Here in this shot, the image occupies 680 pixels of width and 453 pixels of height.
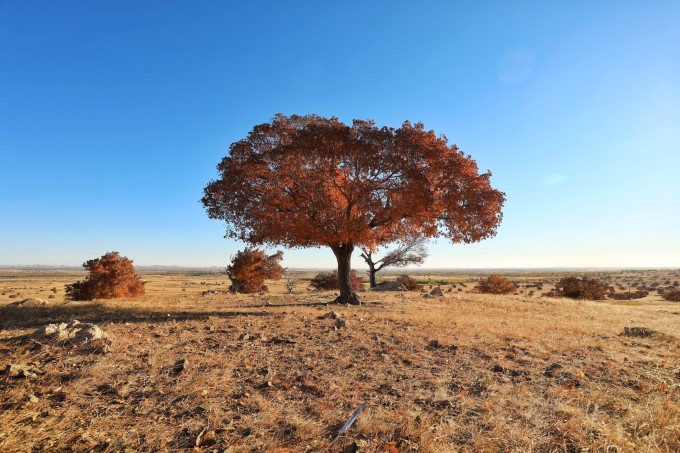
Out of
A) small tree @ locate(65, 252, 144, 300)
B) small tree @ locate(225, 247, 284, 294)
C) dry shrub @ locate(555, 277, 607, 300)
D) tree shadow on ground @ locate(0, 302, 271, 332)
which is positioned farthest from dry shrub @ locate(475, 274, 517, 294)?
small tree @ locate(65, 252, 144, 300)

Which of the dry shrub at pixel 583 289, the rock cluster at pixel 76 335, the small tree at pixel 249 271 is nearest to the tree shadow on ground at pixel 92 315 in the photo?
the rock cluster at pixel 76 335

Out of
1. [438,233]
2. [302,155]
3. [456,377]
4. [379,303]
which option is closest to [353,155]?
[302,155]

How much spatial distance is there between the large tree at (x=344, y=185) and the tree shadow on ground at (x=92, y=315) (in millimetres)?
5245

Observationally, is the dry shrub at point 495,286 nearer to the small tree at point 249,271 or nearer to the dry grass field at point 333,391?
the small tree at point 249,271

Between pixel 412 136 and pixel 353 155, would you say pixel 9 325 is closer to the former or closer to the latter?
pixel 353 155

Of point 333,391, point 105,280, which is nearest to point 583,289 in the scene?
point 333,391

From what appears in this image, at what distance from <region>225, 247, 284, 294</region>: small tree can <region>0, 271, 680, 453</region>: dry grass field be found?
33470mm

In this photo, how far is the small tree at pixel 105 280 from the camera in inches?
1235

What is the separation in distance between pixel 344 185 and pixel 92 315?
12.6m

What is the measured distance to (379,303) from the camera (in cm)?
2066

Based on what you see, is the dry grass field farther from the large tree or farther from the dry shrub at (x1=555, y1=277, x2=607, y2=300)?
the dry shrub at (x1=555, y1=277, x2=607, y2=300)

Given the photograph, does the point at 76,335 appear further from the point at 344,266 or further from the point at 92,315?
the point at 344,266

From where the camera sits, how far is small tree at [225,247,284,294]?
148 ft

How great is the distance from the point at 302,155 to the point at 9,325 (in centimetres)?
1282
